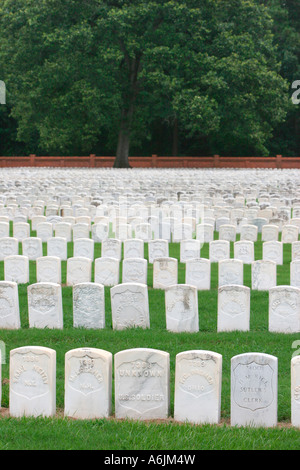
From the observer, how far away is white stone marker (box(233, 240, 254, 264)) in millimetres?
10727

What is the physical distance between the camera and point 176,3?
34812 mm

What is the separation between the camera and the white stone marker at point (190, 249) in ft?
35.2

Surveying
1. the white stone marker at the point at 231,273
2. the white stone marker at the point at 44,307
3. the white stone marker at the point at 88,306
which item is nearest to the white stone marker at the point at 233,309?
the white stone marker at the point at 88,306

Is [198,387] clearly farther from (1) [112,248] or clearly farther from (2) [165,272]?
(1) [112,248]

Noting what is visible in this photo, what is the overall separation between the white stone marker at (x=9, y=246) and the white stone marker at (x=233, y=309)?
4695 millimetres

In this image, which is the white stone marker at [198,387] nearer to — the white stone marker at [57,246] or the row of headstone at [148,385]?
the row of headstone at [148,385]

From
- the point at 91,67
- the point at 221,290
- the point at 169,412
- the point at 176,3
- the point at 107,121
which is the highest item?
the point at 176,3

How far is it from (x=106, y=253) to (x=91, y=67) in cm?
2695

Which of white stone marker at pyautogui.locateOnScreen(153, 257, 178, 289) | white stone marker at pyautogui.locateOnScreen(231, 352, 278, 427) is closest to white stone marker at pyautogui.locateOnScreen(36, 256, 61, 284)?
white stone marker at pyautogui.locateOnScreen(153, 257, 178, 289)

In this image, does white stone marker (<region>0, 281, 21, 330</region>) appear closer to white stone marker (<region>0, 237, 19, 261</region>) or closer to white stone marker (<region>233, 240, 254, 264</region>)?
white stone marker (<region>0, 237, 19, 261</region>)

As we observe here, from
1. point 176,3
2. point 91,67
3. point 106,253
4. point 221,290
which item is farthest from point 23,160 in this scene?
point 221,290

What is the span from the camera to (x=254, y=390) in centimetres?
489

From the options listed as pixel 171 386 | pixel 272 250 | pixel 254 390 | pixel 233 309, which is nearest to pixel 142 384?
pixel 171 386
